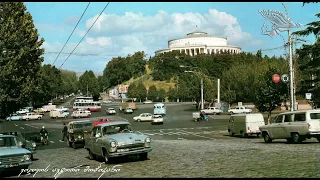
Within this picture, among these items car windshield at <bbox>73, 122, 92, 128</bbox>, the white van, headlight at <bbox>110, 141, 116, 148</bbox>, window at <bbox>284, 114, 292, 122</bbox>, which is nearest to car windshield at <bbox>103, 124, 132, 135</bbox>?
headlight at <bbox>110, 141, 116, 148</bbox>

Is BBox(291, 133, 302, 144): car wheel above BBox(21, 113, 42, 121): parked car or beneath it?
above

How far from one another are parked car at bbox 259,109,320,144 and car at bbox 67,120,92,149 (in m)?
13.6

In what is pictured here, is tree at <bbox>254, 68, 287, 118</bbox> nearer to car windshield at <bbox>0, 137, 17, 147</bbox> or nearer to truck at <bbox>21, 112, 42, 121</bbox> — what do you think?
car windshield at <bbox>0, 137, 17, 147</bbox>

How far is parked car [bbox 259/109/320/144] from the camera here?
2195cm

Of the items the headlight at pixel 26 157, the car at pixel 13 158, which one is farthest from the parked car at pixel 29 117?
the headlight at pixel 26 157

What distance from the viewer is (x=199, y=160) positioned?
51.2ft

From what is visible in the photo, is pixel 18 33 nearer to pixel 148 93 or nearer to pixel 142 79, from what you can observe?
pixel 148 93

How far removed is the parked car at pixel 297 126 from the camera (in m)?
22.0

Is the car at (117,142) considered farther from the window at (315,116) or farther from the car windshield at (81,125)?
the car windshield at (81,125)

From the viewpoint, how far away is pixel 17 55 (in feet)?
159

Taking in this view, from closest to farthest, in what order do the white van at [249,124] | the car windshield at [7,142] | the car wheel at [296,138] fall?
the car windshield at [7,142] → the car wheel at [296,138] → the white van at [249,124]

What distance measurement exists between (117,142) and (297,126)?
11.4m

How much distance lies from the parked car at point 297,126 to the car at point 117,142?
9857mm

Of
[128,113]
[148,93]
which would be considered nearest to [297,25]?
[128,113]
